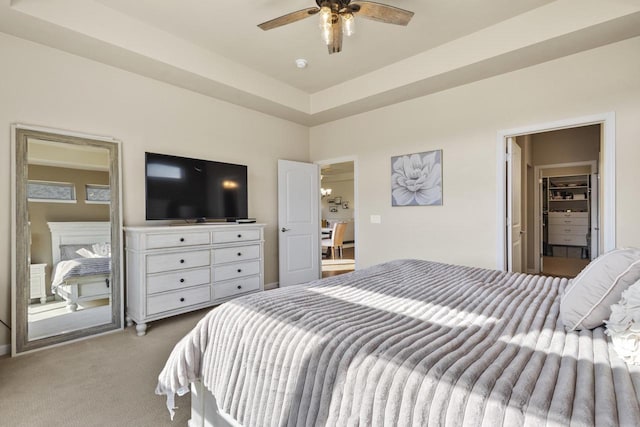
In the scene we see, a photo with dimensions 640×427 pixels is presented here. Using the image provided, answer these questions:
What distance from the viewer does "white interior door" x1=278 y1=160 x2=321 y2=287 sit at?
462 cm

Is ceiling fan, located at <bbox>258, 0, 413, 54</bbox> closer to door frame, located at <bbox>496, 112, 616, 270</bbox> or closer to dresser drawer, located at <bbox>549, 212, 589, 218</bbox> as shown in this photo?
door frame, located at <bbox>496, 112, 616, 270</bbox>

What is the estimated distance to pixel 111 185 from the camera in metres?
3.08

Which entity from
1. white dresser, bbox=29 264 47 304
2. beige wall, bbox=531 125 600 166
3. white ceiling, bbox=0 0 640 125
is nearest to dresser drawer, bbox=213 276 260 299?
white dresser, bbox=29 264 47 304

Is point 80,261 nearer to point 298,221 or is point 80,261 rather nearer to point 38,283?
point 38,283

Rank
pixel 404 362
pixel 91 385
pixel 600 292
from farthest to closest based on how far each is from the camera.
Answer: pixel 91 385 < pixel 600 292 < pixel 404 362

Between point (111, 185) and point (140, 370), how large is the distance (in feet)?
5.80

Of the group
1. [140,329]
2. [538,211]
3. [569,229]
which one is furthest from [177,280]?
[569,229]

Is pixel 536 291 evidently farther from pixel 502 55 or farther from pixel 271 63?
pixel 271 63

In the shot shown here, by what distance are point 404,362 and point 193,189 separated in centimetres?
322

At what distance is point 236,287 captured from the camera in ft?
11.9

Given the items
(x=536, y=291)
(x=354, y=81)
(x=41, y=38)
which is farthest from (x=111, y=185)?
(x=536, y=291)

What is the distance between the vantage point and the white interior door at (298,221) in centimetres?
462

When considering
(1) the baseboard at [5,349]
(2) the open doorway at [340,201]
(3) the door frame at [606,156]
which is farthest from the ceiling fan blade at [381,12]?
(2) the open doorway at [340,201]

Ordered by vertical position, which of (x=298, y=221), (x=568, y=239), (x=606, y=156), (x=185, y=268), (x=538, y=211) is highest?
(x=606, y=156)
